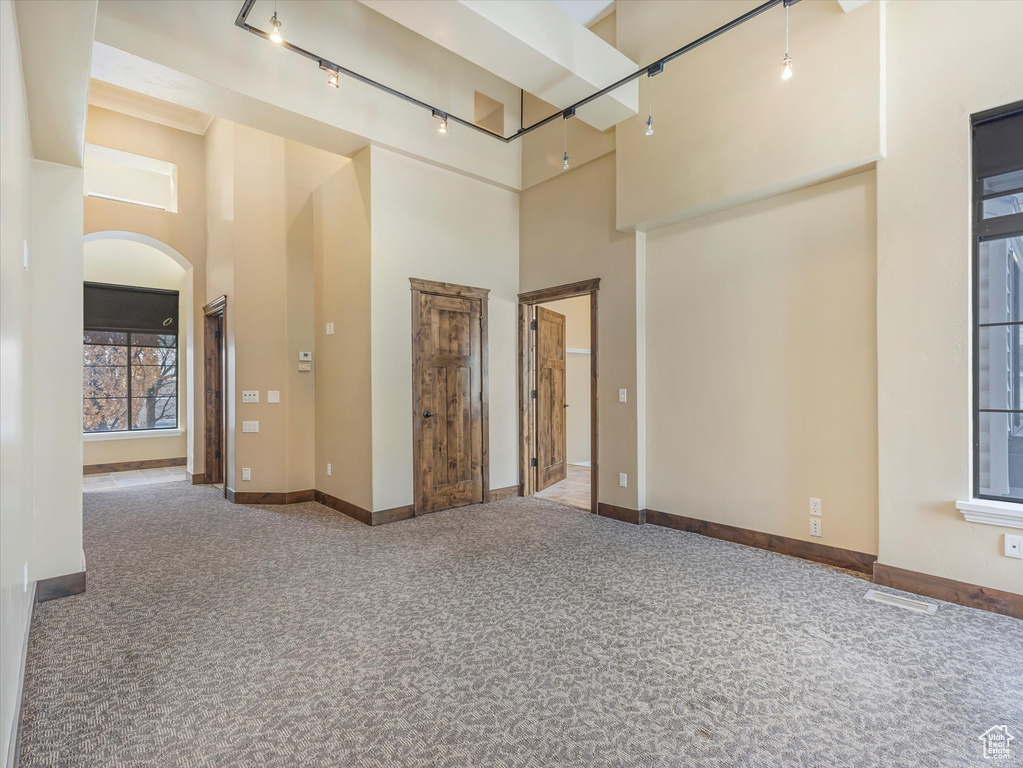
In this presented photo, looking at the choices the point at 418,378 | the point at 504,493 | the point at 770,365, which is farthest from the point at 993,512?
the point at 418,378

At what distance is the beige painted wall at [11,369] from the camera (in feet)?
4.85

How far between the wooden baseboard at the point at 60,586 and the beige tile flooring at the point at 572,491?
386cm

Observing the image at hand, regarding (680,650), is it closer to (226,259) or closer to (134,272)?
(226,259)

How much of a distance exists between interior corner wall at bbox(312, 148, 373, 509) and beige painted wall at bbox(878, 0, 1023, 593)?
3843 millimetres

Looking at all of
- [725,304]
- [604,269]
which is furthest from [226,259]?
[725,304]

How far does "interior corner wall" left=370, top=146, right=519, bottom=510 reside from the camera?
4.53 metres

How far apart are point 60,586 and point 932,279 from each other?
5.35 meters

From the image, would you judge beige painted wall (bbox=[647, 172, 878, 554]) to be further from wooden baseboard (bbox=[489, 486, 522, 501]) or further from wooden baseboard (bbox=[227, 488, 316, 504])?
wooden baseboard (bbox=[227, 488, 316, 504])

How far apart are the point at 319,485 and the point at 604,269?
3.70 m

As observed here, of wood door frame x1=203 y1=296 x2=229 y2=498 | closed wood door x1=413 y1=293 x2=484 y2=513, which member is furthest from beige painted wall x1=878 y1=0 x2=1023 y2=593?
wood door frame x1=203 y1=296 x2=229 y2=498

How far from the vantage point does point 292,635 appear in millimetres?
2494

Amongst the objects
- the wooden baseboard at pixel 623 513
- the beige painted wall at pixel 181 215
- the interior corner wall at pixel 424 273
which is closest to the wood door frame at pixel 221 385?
the beige painted wall at pixel 181 215

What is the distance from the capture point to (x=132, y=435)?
732cm

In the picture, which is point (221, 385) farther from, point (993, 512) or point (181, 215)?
point (993, 512)
